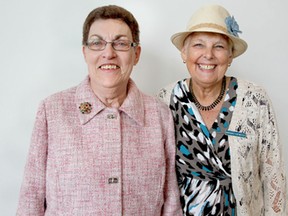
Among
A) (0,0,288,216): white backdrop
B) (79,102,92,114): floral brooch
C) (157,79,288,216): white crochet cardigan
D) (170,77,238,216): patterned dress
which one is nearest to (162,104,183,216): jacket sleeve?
(170,77,238,216): patterned dress

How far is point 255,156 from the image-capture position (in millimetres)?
1813

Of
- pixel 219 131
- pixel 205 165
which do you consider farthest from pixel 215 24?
pixel 205 165

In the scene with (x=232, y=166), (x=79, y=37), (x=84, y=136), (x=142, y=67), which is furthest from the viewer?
(x=142, y=67)

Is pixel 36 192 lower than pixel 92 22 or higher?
lower

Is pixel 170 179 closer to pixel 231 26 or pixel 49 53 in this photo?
pixel 231 26

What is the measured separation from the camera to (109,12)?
1482 mm

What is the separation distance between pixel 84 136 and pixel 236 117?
775mm

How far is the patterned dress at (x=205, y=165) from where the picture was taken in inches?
68.1

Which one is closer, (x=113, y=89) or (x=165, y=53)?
(x=113, y=89)

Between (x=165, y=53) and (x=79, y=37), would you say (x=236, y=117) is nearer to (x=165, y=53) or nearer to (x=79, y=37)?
(x=165, y=53)

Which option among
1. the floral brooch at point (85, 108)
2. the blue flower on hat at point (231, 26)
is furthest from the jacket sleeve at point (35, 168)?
the blue flower on hat at point (231, 26)

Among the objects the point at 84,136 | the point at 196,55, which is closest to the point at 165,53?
the point at 196,55

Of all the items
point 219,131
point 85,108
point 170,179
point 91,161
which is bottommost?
point 170,179

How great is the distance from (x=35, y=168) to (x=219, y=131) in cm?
89
